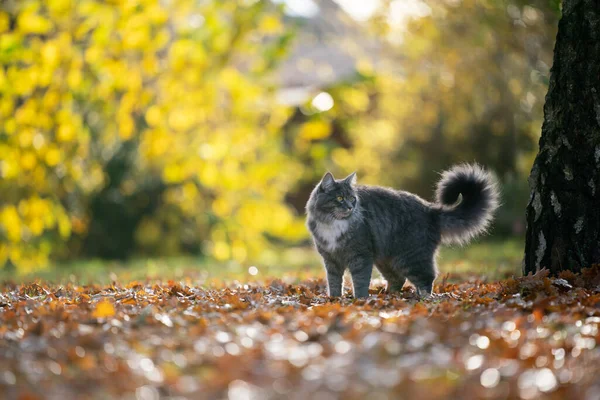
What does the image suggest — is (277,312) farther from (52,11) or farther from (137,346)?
(52,11)

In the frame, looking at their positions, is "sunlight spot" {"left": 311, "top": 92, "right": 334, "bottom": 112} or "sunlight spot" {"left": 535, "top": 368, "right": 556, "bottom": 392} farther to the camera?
"sunlight spot" {"left": 311, "top": 92, "right": 334, "bottom": 112}

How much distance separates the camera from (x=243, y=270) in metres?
12.1

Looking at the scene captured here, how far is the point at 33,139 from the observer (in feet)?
40.5

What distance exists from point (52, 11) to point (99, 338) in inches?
353

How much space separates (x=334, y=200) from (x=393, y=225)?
0.63 m

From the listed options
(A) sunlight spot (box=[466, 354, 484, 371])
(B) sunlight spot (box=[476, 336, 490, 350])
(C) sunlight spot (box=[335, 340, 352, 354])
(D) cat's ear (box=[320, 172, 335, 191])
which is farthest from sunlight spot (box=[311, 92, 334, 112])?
(A) sunlight spot (box=[466, 354, 484, 371])

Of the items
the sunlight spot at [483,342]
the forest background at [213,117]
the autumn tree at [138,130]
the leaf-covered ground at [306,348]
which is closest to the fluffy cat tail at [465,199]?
the leaf-covered ground at [306,348]

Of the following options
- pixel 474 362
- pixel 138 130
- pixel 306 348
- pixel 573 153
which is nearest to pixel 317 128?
pixel 138 130

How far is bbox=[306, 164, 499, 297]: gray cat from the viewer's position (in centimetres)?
666

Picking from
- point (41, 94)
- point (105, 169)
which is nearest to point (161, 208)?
point (105, 169)

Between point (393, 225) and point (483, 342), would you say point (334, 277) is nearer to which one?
point (393, 225)

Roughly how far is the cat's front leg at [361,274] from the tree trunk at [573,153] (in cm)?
158

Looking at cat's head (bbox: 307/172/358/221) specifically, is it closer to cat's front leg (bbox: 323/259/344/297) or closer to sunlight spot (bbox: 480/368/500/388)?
cat's front leg (bbox: 323/259/344/297)

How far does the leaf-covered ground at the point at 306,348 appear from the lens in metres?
3.25
